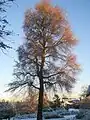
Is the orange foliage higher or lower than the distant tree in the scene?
higher

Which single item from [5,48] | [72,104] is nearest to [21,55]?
[5,48]

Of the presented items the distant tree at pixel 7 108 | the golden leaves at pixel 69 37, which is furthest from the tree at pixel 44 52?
the distant tree at pixel 7 108

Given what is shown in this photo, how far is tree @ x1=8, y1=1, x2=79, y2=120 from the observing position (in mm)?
24750

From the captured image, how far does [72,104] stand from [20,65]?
30462mm

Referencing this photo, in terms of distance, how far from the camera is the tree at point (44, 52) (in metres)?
24.8

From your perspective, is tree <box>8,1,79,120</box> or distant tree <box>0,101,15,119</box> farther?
distant tree <box>0,101,15,119</box>

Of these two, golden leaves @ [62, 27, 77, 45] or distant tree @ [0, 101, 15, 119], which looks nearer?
golden leaves @ [62, 27, 77, 45]

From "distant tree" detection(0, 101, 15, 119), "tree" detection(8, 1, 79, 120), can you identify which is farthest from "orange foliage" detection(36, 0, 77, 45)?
"distant tree" detection(0, 101, 15, 119)

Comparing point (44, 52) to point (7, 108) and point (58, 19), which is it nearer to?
point (58, 19)

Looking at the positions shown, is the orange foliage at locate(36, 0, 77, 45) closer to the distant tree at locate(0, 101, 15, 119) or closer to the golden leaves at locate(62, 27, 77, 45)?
the golden leaves at locate(62, 27, 77, 45)

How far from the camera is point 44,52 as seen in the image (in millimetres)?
25219

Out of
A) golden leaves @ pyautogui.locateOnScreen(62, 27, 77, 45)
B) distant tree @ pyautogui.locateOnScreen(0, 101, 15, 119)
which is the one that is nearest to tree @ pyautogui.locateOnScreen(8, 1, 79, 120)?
golden leaves @ pyautogui.locateOnScreen(62, 27, 77, 45)

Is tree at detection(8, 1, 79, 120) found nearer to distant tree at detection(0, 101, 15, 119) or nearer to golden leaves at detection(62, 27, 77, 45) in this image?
golden leaves at detection(62, 27, 77, 45)

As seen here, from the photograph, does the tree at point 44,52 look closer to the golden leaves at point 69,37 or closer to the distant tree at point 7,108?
the golden leaves at point 69,37
